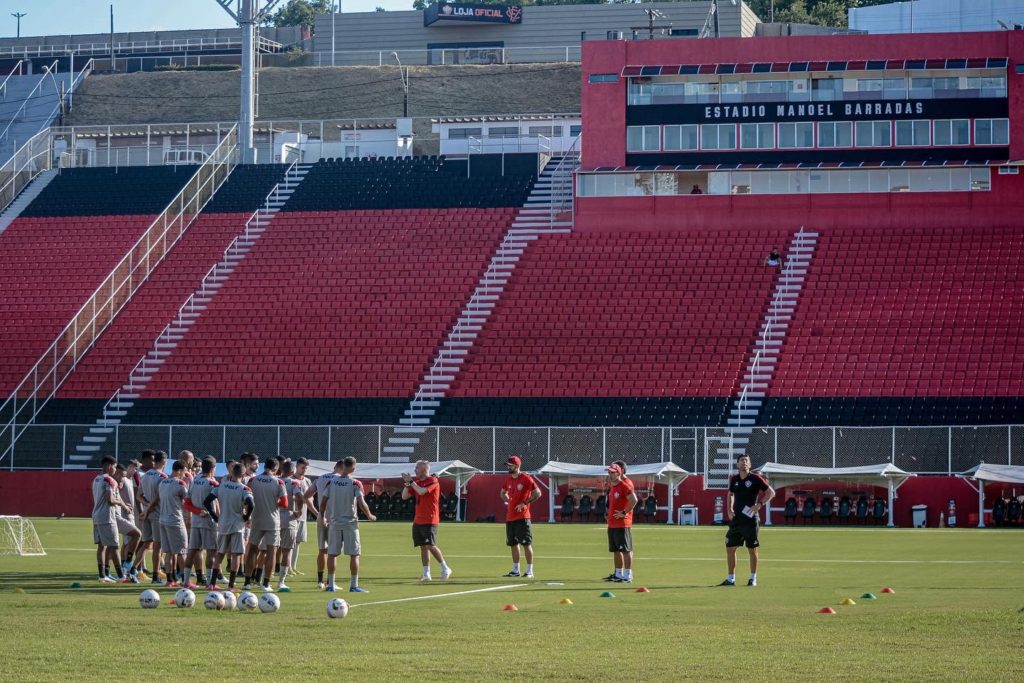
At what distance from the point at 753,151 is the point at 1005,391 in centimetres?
1550

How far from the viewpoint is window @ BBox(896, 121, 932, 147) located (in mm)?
54688

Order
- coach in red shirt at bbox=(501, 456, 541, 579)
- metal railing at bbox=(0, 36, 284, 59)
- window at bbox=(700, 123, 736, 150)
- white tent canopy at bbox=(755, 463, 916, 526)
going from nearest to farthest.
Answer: coach in red shirt at bbox=(501, 456, 541, 579)
white tent canopy at bbox=(755, 463, 916, 526)
window at bbox=(700, 123, 736, 150)
metal railing at bbox=(0, 36, 284, 59)

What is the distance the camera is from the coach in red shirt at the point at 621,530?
21828 mm

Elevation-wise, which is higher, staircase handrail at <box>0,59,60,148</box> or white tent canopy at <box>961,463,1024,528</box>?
staircase handrail at <box>0,59,60,148</box>

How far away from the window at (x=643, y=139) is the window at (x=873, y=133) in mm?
6922

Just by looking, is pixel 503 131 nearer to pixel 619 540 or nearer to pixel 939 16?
pixel 939 16

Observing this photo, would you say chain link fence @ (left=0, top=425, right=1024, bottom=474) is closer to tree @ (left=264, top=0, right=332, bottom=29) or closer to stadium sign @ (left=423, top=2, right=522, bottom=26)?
stadium sign @ (left=423, top=2, right=522, bottom=26)

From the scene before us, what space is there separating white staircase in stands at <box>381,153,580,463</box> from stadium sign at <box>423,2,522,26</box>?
24.2 meters

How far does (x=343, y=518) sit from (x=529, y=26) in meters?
66.7

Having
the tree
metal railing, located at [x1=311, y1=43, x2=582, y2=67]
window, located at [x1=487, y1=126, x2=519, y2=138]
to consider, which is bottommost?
window, located at [x1=487, y1=126, x2=519, y2=138]

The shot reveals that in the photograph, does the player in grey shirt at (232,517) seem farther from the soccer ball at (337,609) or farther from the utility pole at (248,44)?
the utility pole at (248,44)

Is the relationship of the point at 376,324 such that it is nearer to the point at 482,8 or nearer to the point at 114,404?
the point at 114,404

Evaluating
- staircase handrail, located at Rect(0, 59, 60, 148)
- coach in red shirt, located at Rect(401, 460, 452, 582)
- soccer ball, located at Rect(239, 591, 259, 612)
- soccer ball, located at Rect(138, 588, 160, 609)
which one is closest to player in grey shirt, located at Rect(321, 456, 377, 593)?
coach in red shirt, located at Rect(401, 460, 452, 582)

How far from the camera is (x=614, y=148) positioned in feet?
187
